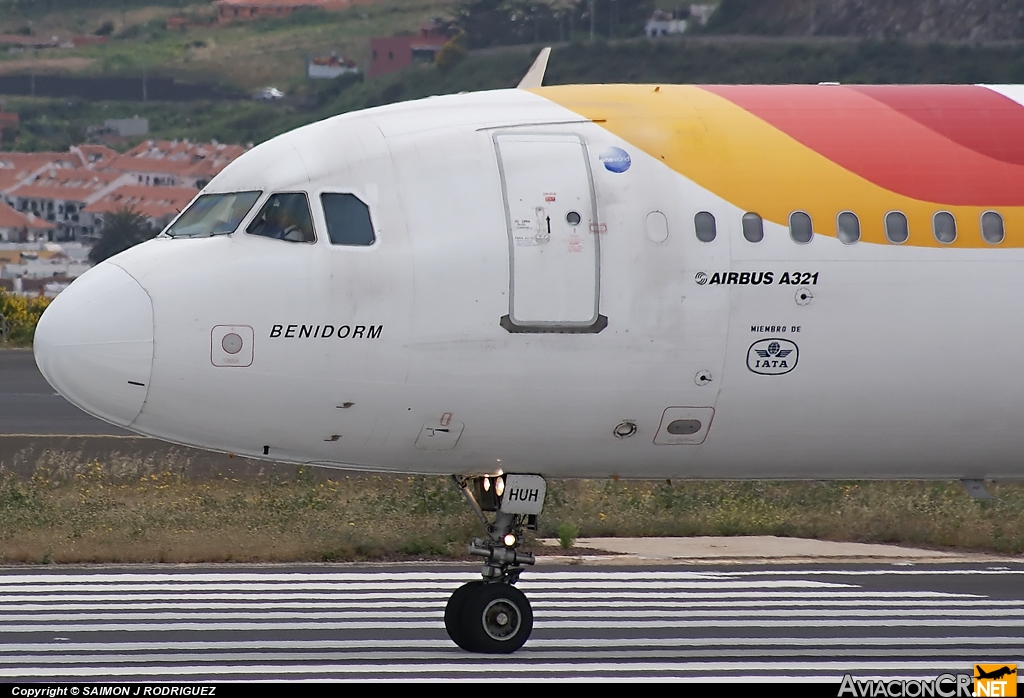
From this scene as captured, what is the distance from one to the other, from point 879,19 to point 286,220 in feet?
521

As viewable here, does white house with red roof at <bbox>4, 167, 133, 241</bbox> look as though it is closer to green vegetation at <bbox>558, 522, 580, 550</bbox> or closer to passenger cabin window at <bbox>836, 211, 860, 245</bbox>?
green vegetation at <bbox>558, 522, 580, 550</bbox>

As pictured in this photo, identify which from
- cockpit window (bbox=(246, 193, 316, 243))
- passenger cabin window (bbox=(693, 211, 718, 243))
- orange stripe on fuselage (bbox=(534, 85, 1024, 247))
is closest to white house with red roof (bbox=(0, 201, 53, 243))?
cockpit window (bbox=(246, 193, 316, 243))

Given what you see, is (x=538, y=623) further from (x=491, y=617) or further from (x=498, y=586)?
(x=498, y=586)

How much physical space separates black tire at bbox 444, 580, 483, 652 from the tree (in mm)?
139361

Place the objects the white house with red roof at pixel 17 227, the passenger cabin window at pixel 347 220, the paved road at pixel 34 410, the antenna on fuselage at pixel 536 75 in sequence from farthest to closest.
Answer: the white house with red roof at pixel 17 227 → the paved road at pixel 34 410 → the antenna on fuselage at pixel 536 75 → the passenger cabin window at pixel 347 220

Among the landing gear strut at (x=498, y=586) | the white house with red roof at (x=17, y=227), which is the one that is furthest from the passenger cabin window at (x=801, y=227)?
the white house with red roof at (x=17, y=227)

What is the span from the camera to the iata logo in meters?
15.1

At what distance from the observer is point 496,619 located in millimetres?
16172

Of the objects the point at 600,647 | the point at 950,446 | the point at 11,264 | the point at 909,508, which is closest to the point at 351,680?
the point at 600,647

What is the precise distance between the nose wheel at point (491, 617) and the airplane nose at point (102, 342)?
143 inches

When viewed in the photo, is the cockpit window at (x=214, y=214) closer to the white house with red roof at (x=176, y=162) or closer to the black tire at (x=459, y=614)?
the black tire at (x=459, y=614)

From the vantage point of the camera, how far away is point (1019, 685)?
1502 cm

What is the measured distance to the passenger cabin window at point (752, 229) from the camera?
15.0 m

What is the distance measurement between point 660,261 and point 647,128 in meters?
1.29
